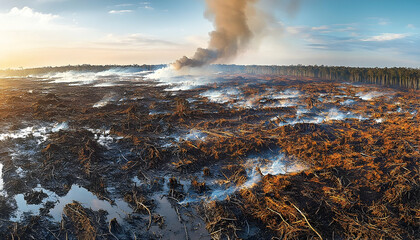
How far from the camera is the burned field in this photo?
5406mm

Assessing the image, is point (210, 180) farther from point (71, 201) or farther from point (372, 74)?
point (372, 74)

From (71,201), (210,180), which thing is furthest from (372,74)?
(71,201)

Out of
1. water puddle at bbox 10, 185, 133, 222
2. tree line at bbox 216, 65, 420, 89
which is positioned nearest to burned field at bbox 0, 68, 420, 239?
water puddle at bbox 10, 185, 133, 222

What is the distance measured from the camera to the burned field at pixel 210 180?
5406 mm

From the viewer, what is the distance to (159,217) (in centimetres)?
580

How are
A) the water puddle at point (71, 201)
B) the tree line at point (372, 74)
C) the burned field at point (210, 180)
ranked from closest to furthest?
1. the burned field at point (210, 180)
2. the water puddle at point (71, 201)
3. the tree line at point (372, 74)

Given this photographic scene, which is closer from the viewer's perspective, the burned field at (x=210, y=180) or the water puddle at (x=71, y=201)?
the burned field at (x=210, y=180)

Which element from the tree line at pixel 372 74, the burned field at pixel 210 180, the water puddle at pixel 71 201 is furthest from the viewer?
the tree line at pixel 372 74

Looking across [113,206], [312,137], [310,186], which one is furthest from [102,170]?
[312,137]

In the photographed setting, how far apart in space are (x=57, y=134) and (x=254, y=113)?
12417mm

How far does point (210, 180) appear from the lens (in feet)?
25.3

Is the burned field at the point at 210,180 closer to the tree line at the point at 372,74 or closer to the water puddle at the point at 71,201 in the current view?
the water puddle at the point at 71,201

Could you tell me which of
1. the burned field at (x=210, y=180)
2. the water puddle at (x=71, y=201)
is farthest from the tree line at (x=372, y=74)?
the water puddle at (x=71, y=201)

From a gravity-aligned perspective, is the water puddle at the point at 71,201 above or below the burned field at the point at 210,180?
below
